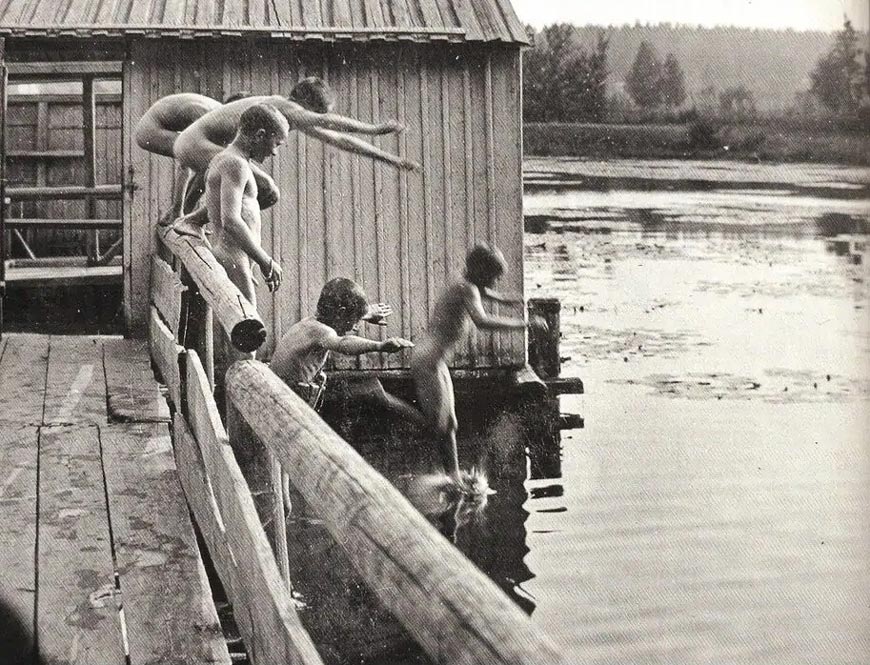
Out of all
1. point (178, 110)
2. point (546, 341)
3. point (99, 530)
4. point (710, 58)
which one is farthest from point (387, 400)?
point (710, 58)

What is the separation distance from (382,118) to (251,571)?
6721 mm

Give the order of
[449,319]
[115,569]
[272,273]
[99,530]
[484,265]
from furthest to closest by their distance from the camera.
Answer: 1. [449,319]
2. [484,265]
3. [272,273]
4. [99,530]
5. [115,569]

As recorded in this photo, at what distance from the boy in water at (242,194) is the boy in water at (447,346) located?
2.48 m

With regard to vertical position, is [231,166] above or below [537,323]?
above

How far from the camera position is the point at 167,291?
6379 mm

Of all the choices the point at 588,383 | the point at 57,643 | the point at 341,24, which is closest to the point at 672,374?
the point at 588,383

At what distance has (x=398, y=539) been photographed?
2.02 meters

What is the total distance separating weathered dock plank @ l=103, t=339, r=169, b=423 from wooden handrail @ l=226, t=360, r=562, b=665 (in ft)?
7.98

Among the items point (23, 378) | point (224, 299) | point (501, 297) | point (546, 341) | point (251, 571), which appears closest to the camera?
point (251, 571)

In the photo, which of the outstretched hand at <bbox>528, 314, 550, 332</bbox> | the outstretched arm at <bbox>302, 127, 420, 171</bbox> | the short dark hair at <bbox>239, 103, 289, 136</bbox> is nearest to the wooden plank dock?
the short dark hair at <bbox>239, 103, 289, 136</bbox>

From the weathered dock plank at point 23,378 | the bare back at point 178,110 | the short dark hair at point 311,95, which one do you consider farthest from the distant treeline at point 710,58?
the weathered dock plank at point 23,378

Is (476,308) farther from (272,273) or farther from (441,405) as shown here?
(272,273)

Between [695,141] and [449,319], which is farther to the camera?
[695,141]

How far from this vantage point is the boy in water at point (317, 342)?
580 centimetres
